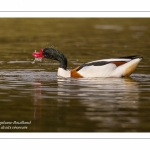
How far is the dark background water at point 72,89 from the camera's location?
11.8 meters

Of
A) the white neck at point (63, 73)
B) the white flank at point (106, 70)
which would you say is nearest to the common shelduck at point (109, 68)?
the white flank at point (106, 70)

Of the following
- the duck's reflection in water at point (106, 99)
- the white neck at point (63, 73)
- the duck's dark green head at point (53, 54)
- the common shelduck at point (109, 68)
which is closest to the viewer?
the duck's reflection in water at point (106, 99)

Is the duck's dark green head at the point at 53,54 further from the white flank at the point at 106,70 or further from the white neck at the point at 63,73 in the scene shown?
the white flank at the point at 106,70

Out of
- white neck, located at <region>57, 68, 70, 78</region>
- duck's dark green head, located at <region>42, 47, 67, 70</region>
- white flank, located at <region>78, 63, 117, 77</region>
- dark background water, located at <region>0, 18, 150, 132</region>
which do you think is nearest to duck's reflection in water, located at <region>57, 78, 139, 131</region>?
dark background water, located at <region>0, 18, 150, 132</region>

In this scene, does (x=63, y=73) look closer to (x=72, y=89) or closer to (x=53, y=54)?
(x=53, y=54)

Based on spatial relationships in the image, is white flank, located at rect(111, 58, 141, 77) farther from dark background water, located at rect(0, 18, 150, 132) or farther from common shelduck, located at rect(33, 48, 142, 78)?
dark background water, located at rect(0, 18, 150, 132)

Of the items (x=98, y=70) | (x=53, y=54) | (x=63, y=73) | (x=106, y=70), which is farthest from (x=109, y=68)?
(x=53, y=54)

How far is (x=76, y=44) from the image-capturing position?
25453 mm

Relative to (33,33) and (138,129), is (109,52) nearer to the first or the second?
(33,33)

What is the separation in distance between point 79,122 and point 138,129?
1.24 meters

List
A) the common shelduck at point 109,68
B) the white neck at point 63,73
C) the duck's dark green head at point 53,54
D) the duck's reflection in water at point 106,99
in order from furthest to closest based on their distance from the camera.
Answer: the duck's dark green head at point 53,54 < the white neck at point 63,73 < the common shelduck at point 109,68 < the duck's reflection in water at point 106,99

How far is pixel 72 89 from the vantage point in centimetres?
1529

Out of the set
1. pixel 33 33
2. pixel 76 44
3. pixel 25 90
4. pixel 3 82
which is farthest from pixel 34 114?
pixel 33 33

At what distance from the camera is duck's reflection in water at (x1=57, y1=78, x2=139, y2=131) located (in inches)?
465
